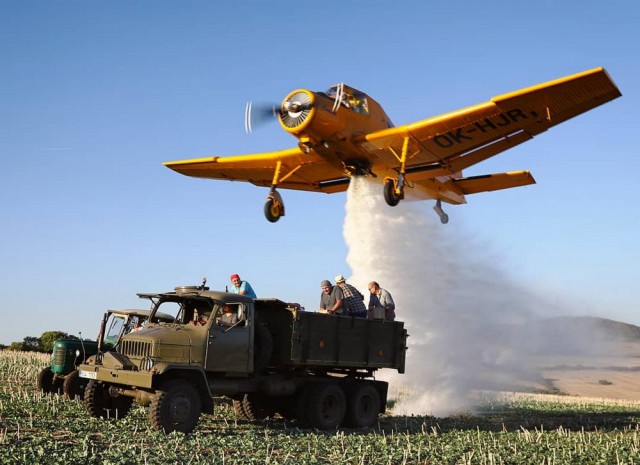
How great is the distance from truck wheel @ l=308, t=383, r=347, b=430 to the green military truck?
20mm

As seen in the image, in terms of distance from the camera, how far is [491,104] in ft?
54.9

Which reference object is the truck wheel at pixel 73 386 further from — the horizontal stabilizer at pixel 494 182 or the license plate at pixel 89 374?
the horizontal stabilizer at pixel 494 182

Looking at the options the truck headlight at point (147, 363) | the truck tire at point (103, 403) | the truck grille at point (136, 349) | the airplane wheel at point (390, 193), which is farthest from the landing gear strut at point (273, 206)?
the truck headlight at point (147, 363)

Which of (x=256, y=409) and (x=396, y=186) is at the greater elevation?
(x=396, y=186)

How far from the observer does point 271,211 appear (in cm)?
1980

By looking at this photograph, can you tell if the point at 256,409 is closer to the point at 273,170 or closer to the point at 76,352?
the point at 76,352

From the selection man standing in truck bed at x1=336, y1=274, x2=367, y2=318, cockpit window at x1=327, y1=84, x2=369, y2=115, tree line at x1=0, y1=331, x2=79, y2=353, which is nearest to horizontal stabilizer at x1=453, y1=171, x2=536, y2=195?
cockpit window at x1=327, y1=84, x2=369, y2=115

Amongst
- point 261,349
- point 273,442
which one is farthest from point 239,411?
point 273,442

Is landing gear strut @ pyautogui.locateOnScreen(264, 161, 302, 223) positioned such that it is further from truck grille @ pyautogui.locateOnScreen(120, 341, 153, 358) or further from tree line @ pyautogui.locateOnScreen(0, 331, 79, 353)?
tree line @ pyautogui.locateOnScreen(0, 331, 79, 353)

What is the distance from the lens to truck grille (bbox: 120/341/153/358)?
37.0 ft

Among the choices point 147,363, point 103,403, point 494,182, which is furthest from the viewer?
point 494,182

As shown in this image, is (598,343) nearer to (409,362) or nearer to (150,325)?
(409,362)

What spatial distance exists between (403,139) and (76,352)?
33.4 ft

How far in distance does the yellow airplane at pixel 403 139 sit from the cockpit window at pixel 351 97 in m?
0.03
